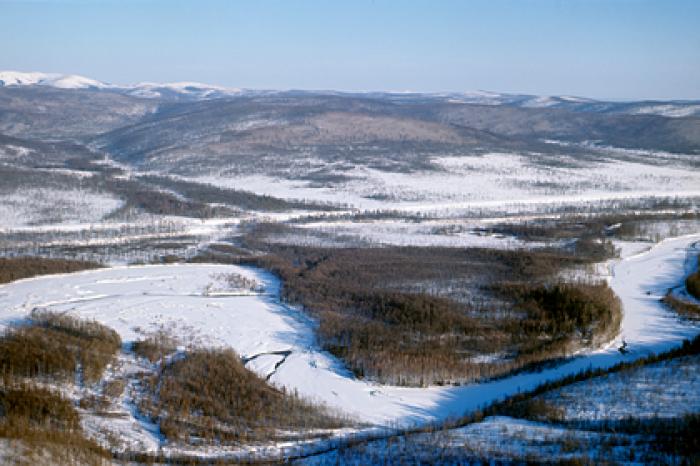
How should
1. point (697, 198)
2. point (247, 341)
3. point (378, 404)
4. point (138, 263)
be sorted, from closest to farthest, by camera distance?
point (378, 404), point (247, 341), point (138, 263), point (697, 198)

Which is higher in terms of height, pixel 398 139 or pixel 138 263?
pixel 398 139

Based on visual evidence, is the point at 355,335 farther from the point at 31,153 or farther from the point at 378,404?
the point at 31,153

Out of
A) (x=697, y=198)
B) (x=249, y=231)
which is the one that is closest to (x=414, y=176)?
(x=697, y=198)

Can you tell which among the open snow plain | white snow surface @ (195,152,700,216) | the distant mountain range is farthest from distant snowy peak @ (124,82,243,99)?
the open snow plain

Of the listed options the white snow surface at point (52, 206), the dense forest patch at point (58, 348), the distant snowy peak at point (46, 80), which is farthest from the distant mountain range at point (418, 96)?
the dense forest patch at point (58, 348)

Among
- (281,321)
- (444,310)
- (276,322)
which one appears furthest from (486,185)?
(276,322)
